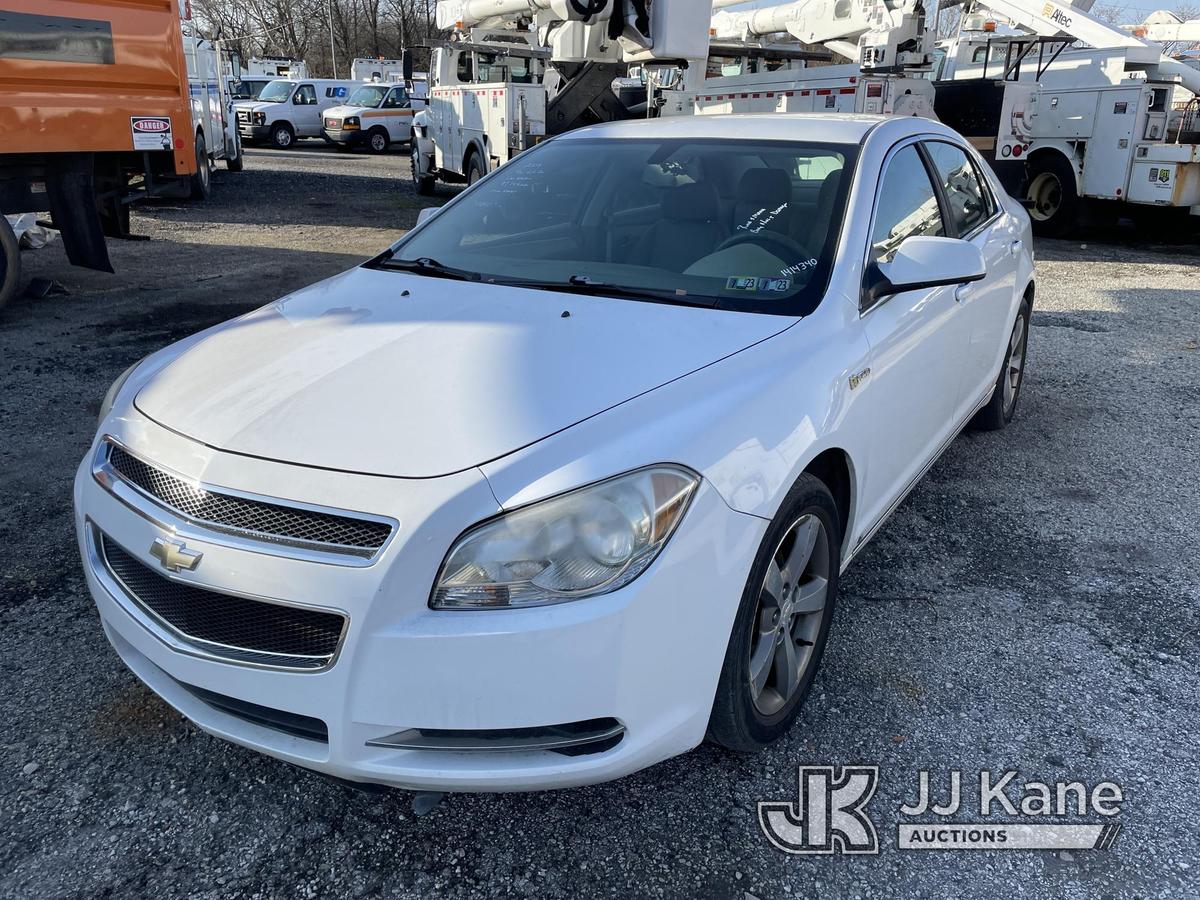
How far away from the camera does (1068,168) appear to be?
40.4 ft

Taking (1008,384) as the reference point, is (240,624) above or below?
above

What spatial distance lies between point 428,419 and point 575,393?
1.13 feet

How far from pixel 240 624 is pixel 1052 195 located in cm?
1358

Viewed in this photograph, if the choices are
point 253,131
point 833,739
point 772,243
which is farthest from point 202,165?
point 833,739

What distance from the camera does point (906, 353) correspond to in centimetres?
306

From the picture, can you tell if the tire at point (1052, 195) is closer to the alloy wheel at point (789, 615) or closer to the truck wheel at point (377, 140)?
the alloy wheel at point (789, 615)

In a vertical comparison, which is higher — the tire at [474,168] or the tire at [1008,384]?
the tire at [474,168]

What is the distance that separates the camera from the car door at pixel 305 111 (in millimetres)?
27656

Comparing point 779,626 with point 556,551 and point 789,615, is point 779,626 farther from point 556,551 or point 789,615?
point 556,551

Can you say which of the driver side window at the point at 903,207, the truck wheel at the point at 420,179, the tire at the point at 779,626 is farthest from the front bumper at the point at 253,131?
the tire at the point at 779,626

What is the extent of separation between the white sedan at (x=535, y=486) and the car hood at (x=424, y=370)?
0.01 m

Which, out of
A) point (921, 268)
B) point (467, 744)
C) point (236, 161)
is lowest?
point (236, 161)

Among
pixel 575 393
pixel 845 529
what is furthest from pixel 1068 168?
pixel 575 393

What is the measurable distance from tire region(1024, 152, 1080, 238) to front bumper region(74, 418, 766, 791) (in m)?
12.4
